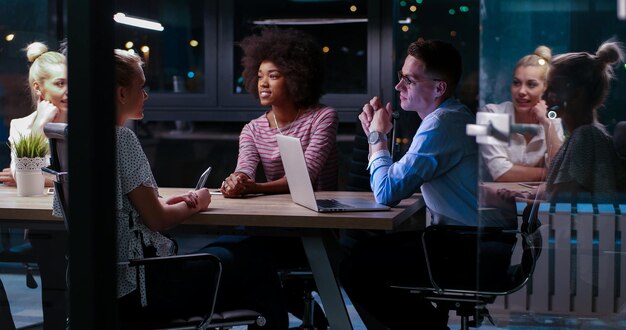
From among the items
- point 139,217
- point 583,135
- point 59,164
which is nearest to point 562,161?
point 583,135

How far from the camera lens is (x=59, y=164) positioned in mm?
2797

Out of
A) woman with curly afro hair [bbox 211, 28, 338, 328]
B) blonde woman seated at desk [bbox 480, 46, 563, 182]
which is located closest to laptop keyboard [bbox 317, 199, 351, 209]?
woman with curly afro hair [bbox 211, 28, 338, 328]

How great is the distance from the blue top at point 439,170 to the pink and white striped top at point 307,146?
585 millimetres

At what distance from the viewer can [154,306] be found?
2.79 metres

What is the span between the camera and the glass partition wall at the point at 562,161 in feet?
7.57

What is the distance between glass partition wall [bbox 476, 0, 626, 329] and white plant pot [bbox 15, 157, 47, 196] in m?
1.87

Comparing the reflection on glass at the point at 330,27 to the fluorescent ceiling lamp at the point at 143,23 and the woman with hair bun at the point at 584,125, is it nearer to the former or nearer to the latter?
the fluorescent ceiling lamp at the point at 143,23

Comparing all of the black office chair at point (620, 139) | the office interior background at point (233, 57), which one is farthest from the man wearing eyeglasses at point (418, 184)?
the office interior background at point (233, 57)

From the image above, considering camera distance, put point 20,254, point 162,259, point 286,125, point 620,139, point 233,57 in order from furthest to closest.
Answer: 1. point 233,57
2. point 286,125
3. point 20,254
4. point 162,259
5. point 620,139

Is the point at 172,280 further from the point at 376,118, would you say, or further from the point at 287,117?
the point at 287,117

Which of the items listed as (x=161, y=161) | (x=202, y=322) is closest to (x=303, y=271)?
(x=202, y=322)

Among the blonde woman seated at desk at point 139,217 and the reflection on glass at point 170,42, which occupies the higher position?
the reflection on glass at point 170,42

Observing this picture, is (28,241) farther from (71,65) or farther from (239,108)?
(239,108)

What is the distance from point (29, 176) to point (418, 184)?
4.98ft
